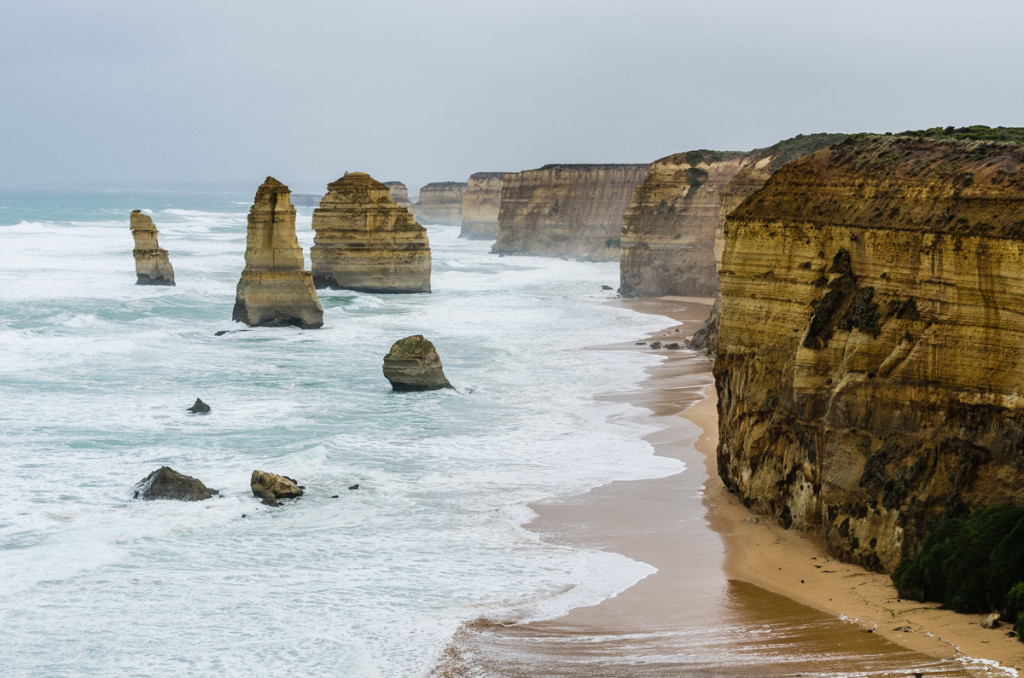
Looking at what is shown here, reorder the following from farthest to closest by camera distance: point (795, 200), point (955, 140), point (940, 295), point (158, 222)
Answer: point (158, 222) < point (795, 200) < point (955, 140) < point (940, 295)

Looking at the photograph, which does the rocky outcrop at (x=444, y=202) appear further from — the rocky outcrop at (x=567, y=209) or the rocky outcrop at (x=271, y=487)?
the rocky outcrop at (x=271, y=487)

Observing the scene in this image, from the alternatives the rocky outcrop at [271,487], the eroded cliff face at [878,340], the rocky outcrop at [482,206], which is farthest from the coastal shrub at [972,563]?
the rocky outcrop at [482,206]

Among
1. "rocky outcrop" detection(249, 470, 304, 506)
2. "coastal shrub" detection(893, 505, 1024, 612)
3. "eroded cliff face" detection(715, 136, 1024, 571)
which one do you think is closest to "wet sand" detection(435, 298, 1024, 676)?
"coastal shrub" detection(893, 505, 1024, 612)

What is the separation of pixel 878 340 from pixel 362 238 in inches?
1645

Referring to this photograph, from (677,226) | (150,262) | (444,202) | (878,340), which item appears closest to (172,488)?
(878,340)

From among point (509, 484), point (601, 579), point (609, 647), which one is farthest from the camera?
point (509, 484)

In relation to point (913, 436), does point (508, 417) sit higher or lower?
lower

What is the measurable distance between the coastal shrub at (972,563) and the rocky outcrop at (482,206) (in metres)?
121

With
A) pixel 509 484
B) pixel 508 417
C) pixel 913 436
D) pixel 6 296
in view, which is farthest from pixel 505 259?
pixel 913 436

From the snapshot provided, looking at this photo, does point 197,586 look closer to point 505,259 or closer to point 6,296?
point 6,296

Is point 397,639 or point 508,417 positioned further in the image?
point 508,417

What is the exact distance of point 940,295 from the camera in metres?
13.5

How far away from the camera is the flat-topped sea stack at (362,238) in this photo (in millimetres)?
53469

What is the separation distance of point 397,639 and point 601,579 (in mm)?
3210
